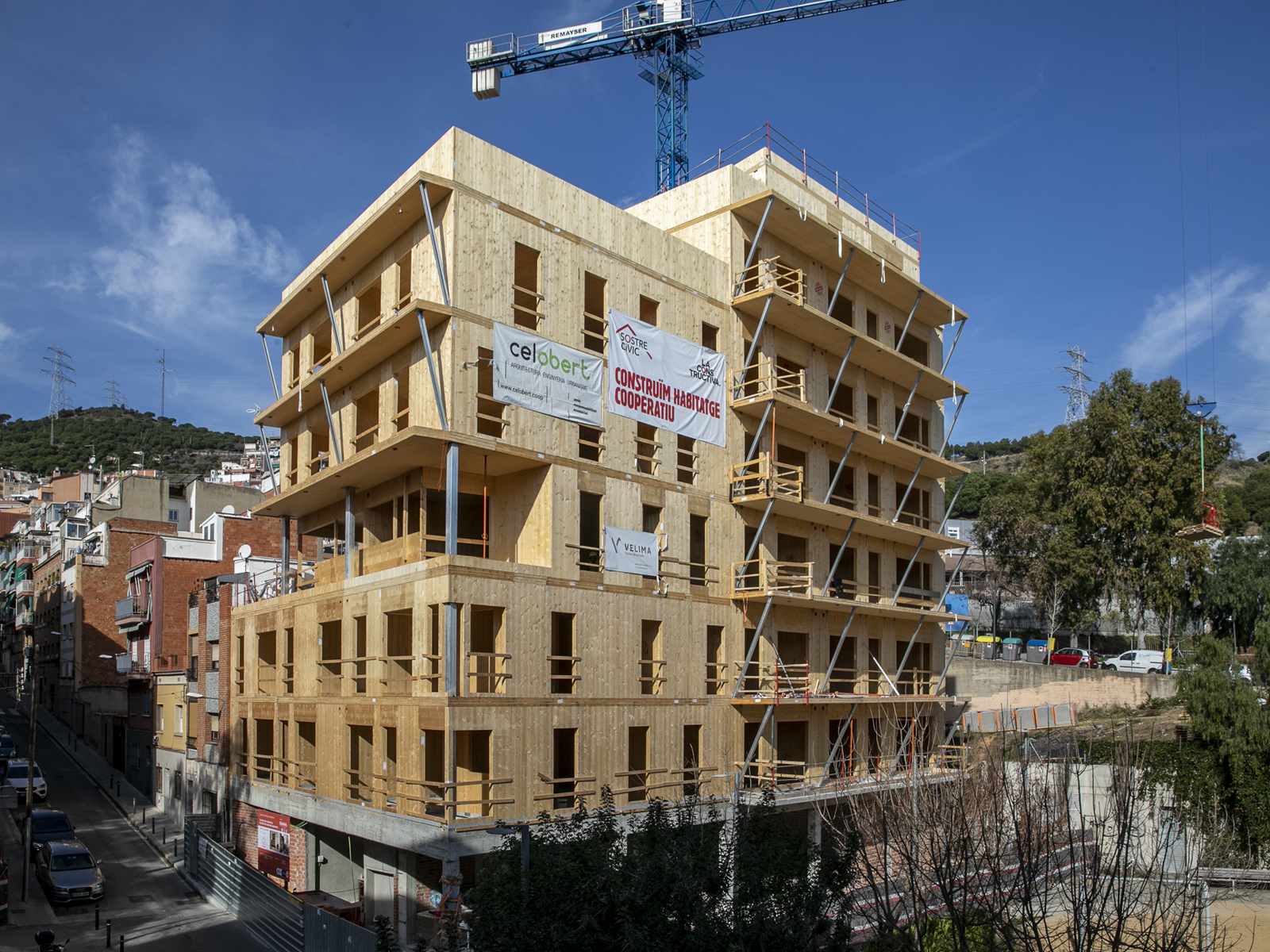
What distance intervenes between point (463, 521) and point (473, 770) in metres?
8.87

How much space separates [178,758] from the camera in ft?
150

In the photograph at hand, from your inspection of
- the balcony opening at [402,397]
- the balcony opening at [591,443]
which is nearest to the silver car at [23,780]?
the balcony opening at [402,397]

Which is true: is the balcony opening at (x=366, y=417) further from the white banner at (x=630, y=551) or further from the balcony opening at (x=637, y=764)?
the balcony opening at (x=637, y=764)

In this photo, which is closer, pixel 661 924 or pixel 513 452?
pixel 661 924

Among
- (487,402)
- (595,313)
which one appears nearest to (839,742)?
(595,313)

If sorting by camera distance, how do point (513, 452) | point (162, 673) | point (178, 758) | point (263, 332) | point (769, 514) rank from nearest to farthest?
point (513, 452) < point (769, 514) < point (263, 332) < point (178, 758) < point (162, 673)

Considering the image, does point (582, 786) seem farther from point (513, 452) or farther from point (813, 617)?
point (813, 617)

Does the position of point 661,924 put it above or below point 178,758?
above

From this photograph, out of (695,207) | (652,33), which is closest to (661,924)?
(695,207)

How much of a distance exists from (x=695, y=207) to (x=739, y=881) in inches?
1015

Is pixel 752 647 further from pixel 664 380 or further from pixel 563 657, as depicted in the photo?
pixel 664 380

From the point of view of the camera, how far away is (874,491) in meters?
40.1

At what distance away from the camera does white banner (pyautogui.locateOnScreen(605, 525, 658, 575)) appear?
1115 inches

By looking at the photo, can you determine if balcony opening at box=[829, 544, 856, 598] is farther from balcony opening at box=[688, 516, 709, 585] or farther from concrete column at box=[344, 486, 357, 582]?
concrete column at box=[344, 486, 357, 582]
